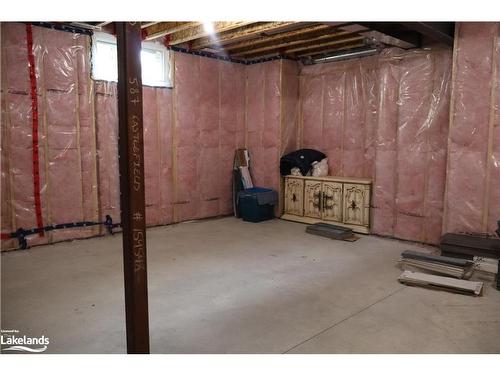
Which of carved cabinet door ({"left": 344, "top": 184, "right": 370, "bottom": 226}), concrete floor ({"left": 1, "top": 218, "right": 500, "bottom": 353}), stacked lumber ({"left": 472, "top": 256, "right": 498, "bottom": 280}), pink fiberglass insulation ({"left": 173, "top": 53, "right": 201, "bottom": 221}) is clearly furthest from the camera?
pink fiberglass insulation ({"left": 173, "top": 53, "right": 201, "bottom": 221})

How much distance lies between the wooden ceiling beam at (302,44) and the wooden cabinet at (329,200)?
6.61ft

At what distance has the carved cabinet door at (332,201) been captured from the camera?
609cm

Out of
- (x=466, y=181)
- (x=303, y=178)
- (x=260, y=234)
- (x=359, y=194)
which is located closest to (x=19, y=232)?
(x=260, y=234)

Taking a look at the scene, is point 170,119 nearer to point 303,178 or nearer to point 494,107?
point 303,178

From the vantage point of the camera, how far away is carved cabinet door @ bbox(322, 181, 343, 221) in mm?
6089

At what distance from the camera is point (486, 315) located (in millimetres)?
3080

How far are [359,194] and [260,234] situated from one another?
1568 millimetres

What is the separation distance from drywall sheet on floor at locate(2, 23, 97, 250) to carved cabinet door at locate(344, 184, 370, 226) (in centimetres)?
363

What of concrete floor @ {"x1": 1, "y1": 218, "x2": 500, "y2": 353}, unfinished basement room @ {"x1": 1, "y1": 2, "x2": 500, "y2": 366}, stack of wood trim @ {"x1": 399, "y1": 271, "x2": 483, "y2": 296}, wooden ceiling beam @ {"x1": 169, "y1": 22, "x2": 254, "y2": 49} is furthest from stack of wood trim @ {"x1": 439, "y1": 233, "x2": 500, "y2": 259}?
wooden ceiling beam @ {"x1": 169, "y1": 22, "x2": 254, "y2": 49}

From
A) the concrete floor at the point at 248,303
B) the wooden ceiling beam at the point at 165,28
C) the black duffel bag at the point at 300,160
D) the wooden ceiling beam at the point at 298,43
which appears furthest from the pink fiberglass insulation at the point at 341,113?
the wooden ceiling beam at the point at 165,28

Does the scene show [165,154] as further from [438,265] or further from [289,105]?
[438,265]

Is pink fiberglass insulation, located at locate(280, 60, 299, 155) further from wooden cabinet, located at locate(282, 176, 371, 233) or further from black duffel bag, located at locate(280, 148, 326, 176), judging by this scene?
wooden cabinet, located at locate(282, 176, 371, 233)

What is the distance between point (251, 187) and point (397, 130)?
2781mm

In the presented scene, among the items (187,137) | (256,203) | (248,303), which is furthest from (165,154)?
(248,303)
